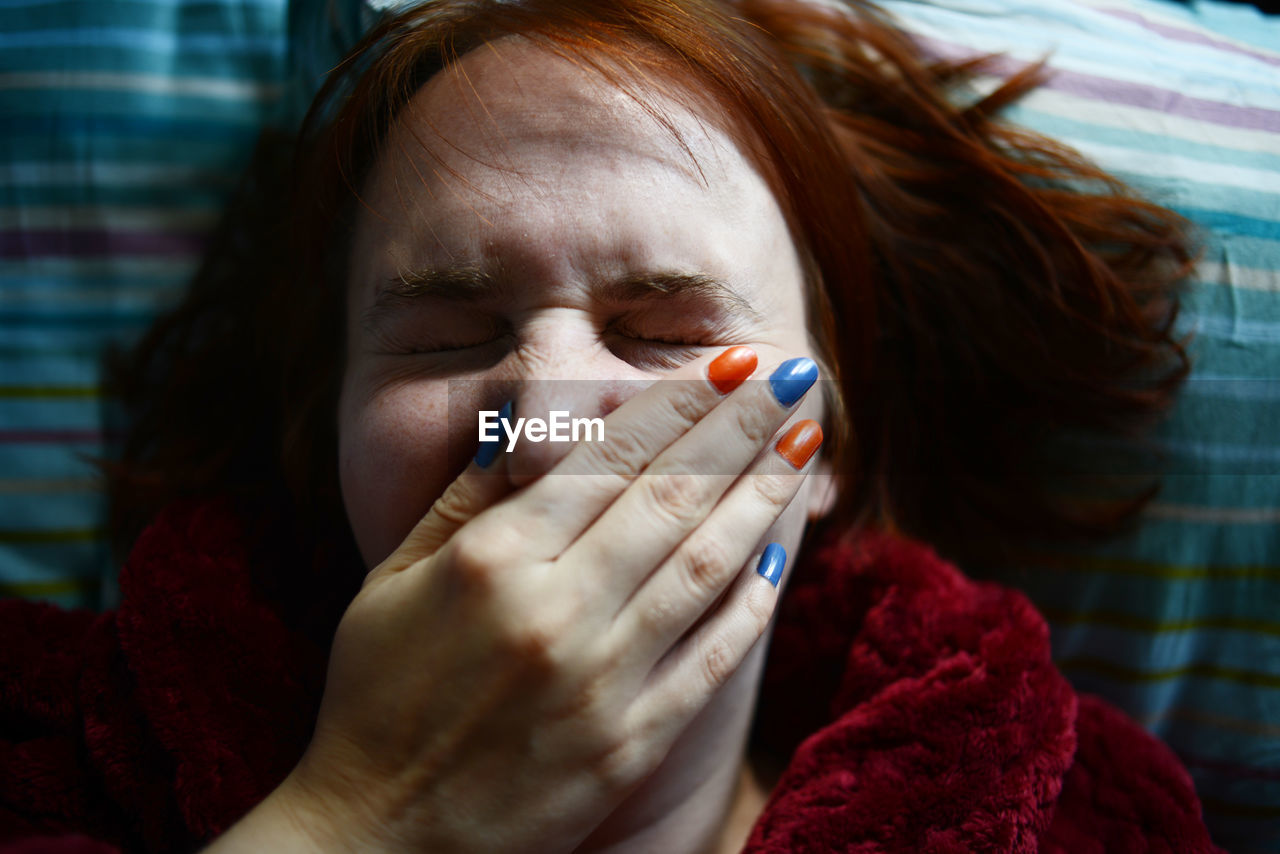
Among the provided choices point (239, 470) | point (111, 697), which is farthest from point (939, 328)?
point (111, 697)

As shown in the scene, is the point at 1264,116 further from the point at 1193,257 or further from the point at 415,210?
the point at 415,210

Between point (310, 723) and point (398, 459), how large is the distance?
355 millimetres

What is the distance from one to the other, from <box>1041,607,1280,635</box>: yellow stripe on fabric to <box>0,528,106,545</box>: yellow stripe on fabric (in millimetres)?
1354

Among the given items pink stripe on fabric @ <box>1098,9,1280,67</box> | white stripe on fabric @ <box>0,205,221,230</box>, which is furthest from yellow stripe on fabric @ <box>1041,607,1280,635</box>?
white stripe on fabric @ <box>0,205,221,230</box>

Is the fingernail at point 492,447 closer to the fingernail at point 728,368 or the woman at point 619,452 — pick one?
the woman at point 619,452

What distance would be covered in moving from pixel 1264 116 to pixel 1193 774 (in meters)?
0.91

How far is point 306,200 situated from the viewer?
41.6 inches

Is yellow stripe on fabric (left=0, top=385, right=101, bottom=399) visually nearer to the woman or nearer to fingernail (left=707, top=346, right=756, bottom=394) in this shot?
the woman

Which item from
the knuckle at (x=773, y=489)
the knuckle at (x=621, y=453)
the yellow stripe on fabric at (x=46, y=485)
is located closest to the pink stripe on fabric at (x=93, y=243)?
the yellow stripe on fabric at (x=46, y=485)

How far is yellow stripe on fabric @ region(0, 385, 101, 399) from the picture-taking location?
114 cm

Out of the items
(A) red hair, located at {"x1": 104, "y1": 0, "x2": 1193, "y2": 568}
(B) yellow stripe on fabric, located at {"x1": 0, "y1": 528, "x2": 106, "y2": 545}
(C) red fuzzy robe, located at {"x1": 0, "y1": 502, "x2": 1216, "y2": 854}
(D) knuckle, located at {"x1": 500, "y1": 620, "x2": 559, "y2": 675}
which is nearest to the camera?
(D) knuckle, located at {"x1": 500, "y1": 620, "x2": 559, "y2": 675}

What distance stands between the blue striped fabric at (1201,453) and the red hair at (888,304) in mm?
51

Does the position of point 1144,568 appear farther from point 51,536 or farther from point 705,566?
point 51,536

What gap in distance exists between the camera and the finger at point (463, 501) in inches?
29.9
